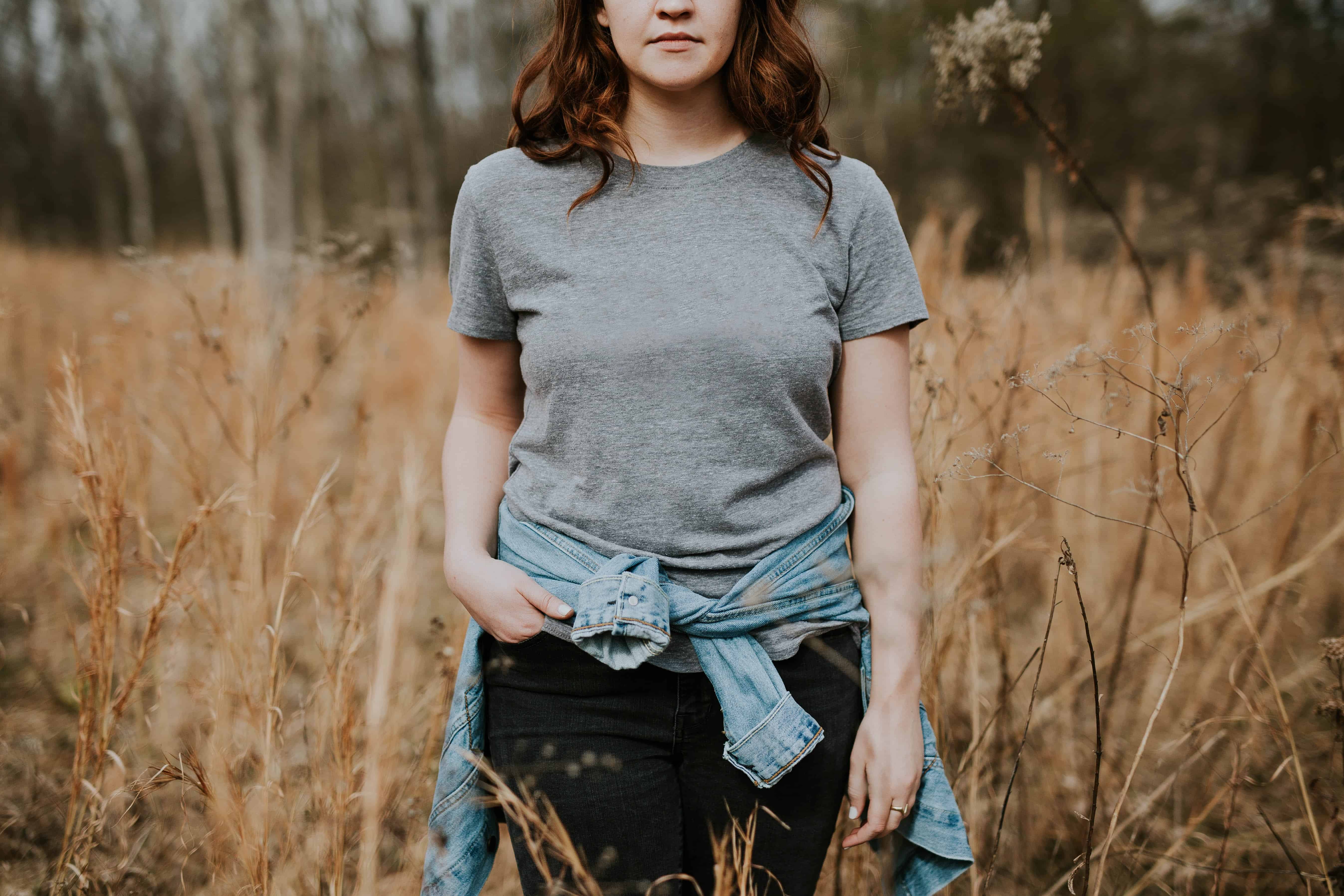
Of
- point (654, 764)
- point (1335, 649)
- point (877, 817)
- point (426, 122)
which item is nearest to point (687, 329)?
point (654, 764)

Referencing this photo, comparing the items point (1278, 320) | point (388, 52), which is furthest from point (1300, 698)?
point (388, 52)

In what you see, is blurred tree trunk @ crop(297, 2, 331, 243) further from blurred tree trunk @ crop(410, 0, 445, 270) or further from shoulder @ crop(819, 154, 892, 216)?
shoulder @ crop(819, 154, 892, 216)

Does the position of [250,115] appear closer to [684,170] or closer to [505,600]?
[684,170]

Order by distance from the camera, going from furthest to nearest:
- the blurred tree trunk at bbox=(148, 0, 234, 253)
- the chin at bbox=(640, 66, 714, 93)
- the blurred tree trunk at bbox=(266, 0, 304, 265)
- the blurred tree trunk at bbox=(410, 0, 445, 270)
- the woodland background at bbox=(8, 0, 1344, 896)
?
the blurred tree trunk at bbox=(410, 0, 445, 270), the blurred tree trunk at bbox=(148, 0, 234, 253), the blurred tree trunk at bbox=(266, 0, 304, 265), the woodland background at bbox=(8, 0, 1344, 896), the chin at bbox=(640, 66, 714, 93)

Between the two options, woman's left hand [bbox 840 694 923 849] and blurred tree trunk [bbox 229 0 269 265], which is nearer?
woman's left hand [bbox 840 694 923 849]

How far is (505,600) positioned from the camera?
95 centimetres

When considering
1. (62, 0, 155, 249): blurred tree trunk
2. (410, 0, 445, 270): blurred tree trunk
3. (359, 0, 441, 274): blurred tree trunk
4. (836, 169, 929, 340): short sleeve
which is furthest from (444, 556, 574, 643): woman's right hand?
(62, 0, 155, 249): blurred tree trunk

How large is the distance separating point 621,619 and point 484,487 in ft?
1.20

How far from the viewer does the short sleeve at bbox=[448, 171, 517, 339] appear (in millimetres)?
1004

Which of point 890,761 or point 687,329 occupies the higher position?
point 687,329

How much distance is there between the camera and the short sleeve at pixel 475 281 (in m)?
1.00

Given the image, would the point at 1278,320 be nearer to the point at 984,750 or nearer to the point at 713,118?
the point at 984,750

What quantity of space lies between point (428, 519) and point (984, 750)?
3.04 meters

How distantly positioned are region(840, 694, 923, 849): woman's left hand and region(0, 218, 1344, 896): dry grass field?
12cm
